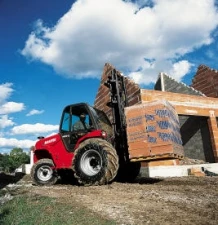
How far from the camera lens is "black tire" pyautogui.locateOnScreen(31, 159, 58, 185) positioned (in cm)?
980

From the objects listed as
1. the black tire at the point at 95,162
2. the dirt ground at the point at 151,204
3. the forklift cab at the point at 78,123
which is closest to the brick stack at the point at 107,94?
the forklift cab at the point at 78,123

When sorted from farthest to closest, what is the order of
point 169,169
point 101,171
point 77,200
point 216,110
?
point 216,110 < point 169,169 < point 101,171 < point 77,200

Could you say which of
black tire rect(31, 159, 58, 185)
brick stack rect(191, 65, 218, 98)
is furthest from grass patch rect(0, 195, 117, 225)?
brick stack rect(191, 65, 218, 98)

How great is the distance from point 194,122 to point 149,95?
6.36 m

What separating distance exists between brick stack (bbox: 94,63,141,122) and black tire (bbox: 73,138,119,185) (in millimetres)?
6886

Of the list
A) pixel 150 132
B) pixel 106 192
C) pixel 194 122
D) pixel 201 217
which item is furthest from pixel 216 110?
pixel 201 217

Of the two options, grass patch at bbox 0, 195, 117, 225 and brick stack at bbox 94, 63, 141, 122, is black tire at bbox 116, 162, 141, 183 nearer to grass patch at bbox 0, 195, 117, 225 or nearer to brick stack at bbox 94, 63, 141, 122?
grass patch at bbox 0, 195, 117, 225

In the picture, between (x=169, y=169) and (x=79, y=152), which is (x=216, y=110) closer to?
(x=169, y=169)

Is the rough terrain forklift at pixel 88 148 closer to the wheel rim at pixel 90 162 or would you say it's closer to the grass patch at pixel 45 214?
the wheel rim at pixel 90 162

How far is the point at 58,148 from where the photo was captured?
952cm

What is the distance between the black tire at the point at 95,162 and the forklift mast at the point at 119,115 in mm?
1242

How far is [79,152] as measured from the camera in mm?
8477

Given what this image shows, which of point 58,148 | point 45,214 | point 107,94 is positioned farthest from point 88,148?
point 107,94

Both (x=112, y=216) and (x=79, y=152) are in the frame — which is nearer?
(x=112, y=216)
